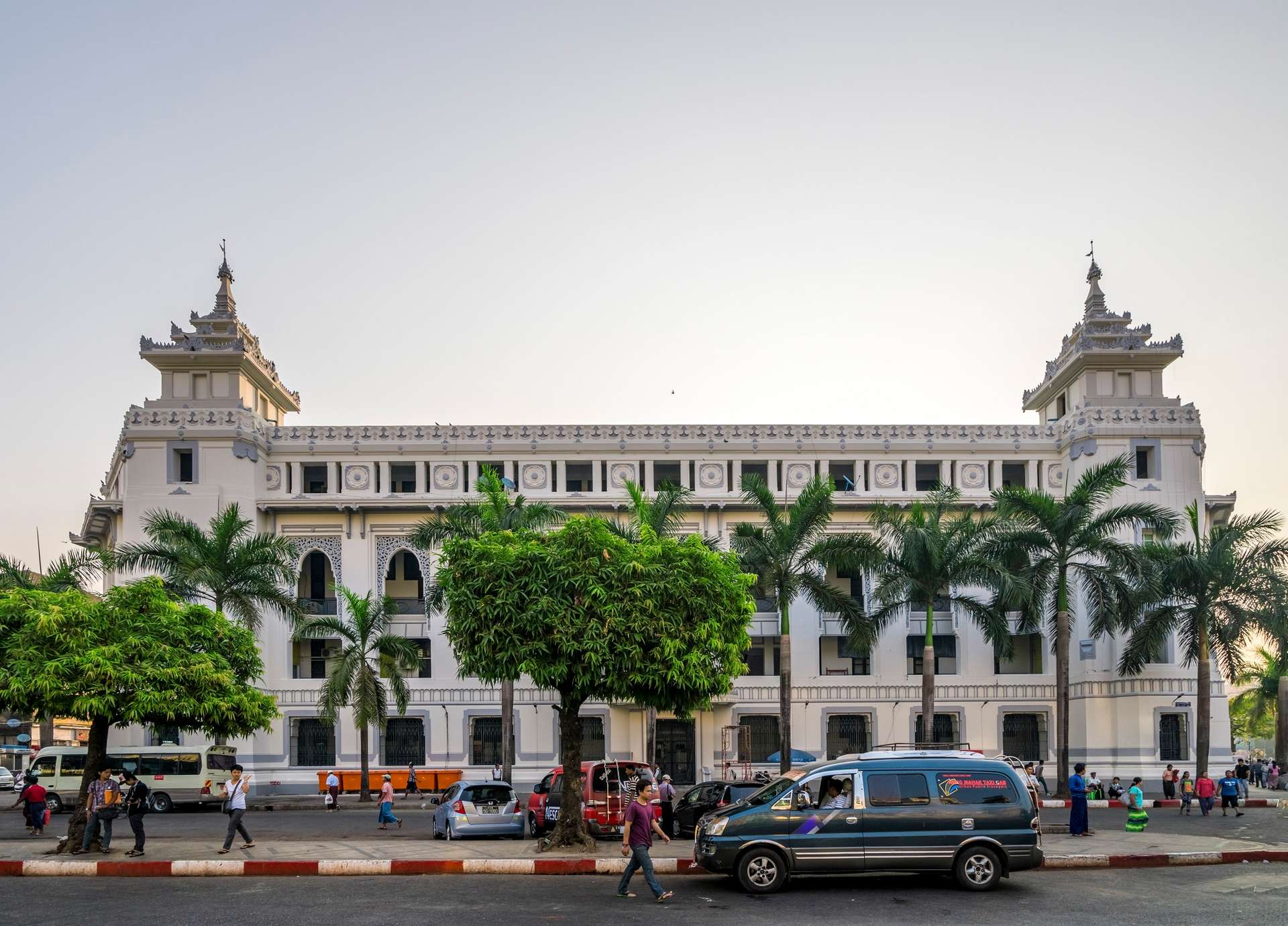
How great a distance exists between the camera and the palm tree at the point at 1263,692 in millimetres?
44663

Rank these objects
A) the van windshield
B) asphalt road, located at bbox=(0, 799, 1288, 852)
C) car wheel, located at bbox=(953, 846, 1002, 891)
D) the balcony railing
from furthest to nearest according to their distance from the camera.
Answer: the balcony railing < asphalt road, located at bbox=(0, 799, 1288, 852) < the van windshield < car wheel, located at bbox=(953, 846, 1002, 891)

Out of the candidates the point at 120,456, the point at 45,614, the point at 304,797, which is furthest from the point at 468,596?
the point at 120,456

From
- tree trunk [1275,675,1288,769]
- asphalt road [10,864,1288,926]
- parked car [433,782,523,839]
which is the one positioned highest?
asphalt road [10,864,1288,926]

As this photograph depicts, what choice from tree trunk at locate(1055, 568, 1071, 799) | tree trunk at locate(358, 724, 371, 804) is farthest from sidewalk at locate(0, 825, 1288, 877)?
tree trunk at locate(358, 724, 371, 804)

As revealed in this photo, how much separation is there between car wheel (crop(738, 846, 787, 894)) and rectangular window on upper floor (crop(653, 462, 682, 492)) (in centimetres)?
3316

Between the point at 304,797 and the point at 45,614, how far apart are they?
2352cm

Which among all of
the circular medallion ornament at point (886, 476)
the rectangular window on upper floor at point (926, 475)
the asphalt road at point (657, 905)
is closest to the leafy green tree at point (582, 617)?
the asphalt road at point (657, 905)

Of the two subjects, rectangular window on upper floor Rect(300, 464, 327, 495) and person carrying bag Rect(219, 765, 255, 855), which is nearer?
person carrying bag Rect(219, 765, 255, 855)

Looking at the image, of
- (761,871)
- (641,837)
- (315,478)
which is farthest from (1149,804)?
(315,478)

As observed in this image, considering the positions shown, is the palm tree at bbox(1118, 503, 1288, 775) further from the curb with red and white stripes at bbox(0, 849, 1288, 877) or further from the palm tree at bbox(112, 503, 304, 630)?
the palm tree at bbox(112, 503, 304, 630)

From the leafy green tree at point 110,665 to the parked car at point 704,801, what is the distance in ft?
30.0

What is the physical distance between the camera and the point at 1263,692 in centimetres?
7438

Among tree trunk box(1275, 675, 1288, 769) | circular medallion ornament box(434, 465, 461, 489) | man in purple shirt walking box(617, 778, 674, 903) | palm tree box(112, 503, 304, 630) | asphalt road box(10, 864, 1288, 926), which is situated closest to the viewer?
asphalt road box(10, 864, 1288, 926)

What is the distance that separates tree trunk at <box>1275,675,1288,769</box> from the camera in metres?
58.9
